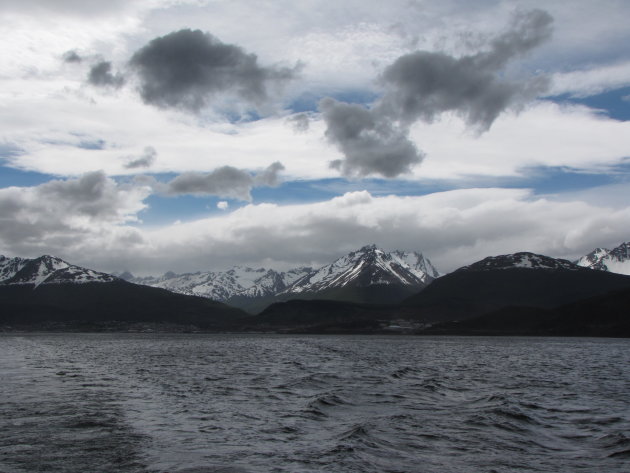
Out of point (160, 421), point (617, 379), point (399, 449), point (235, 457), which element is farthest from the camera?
point (617, 379)

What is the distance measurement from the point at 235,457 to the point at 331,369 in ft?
216

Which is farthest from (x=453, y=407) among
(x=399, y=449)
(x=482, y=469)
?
(x=482, y=469)

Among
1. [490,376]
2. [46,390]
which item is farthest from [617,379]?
[46,390]

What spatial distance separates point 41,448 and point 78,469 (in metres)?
6.37

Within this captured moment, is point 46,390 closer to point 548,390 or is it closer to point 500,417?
point 500,417

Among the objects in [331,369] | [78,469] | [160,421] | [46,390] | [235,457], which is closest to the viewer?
[78,469]

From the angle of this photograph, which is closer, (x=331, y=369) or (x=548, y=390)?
(x=548, y=390)

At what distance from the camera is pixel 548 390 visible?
232ft

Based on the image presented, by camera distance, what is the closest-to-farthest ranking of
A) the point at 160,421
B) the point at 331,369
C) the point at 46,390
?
1. the point at 160,421
2. the point at 46,390
3. the point at 331,369

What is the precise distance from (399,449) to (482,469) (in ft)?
20.4

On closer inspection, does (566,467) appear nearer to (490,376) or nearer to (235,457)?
(235,457)

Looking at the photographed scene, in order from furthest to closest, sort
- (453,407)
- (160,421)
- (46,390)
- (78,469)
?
(46,390) < (453,407) < (160,421) < (78,469)

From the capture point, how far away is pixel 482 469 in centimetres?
3288

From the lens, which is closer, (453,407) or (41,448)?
(41,448)
